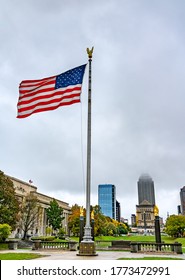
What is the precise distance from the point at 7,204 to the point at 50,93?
32097mm

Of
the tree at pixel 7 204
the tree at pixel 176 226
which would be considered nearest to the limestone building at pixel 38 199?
the tree at pixel 7 204

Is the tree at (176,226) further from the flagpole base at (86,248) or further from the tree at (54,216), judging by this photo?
the flagpole base at (86,248)

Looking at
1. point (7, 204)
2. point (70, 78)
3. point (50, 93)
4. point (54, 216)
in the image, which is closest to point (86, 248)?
point (50, 93)

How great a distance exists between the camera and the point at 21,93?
63.5 ft

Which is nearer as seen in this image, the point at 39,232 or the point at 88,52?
the point at 88,52

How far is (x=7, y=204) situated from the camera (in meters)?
45.7

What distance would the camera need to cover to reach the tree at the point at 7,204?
44.1 meters

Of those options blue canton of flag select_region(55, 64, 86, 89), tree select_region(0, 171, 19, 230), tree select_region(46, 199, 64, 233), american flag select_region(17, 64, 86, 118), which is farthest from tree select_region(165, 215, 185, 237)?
american flag select_region(17, 64, 86, 118)

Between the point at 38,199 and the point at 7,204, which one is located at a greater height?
the point at 38,199

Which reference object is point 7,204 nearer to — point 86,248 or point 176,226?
point 86,248

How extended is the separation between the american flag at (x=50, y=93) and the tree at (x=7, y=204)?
96.9ft
